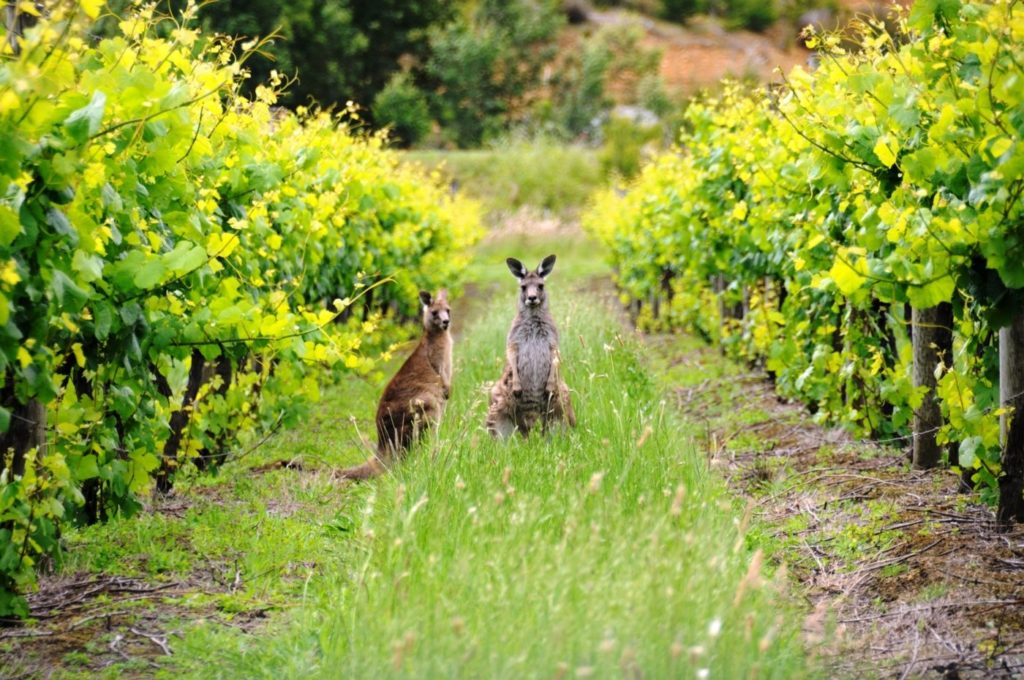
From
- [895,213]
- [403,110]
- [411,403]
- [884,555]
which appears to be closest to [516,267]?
[411,403]

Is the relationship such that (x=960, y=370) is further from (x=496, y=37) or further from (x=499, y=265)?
(x=496, y=37)

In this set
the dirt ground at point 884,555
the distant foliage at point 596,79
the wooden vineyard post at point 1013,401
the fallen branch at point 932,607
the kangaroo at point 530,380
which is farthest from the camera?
the distant foliage at point 596,79

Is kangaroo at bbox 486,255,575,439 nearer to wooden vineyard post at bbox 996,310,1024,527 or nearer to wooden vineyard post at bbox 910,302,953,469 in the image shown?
wooden vineyard post at bbox 910,302,953,469

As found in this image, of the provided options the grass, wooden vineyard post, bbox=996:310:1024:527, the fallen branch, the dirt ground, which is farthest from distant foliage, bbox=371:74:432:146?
→ the fallen branch

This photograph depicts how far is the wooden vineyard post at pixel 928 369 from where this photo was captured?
808 cm

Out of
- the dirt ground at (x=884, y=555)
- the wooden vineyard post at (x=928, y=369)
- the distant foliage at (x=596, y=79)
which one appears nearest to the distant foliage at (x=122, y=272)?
the dirt ground at (x=884, y=555)

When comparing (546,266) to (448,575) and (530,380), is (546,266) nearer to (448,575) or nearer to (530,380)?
(530,380)

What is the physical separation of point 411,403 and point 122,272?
314cm

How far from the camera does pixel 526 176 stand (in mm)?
44500

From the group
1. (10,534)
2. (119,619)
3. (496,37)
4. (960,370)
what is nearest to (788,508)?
(960,370)

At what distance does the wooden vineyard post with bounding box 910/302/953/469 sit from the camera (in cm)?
808

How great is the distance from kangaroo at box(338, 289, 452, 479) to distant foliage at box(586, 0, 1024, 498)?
107 inches

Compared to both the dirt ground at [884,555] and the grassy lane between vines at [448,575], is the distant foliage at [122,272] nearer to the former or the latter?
the grassy lane between vines at [448,575]

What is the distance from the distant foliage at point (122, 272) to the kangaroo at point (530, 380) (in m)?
1.36
